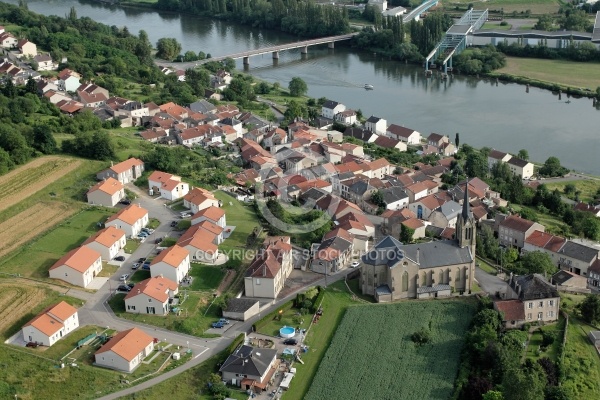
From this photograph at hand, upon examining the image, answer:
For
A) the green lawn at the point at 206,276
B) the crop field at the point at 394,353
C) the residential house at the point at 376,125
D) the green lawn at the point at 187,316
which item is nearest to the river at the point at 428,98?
the residential house at the point at 376,125

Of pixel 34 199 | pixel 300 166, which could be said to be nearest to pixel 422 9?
pixel 300 166

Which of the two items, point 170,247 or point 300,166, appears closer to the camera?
point 170,247

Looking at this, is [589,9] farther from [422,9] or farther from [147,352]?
[147,352]

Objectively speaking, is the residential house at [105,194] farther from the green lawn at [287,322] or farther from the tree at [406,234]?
the tree at [406,234]

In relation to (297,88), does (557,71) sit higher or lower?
lower

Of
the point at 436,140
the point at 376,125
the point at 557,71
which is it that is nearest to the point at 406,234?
the point at 436,140

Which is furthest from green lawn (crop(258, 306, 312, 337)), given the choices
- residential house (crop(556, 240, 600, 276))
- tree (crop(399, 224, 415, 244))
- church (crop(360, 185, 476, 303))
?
residential house (crop(556, 240, 600, 276))

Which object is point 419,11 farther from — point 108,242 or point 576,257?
point 108,242
